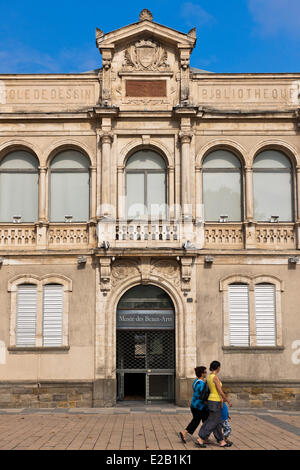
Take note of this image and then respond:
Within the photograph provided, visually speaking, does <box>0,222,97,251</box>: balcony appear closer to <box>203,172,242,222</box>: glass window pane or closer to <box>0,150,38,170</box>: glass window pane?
<box>0,150,38,170</box>: glass window pane

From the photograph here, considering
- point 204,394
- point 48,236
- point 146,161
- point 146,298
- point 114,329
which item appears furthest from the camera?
point 146,161

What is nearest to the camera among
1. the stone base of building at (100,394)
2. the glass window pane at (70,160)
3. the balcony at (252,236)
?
the stone base of building at (100,394)

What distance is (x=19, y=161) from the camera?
2134 centimetres

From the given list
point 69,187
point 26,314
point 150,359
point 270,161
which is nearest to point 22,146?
point 69,187

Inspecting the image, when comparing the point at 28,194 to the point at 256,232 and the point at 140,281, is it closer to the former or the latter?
the point at 140,281

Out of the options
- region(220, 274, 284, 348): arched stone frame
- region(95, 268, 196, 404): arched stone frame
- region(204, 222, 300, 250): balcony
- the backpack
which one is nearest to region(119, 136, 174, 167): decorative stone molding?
region(204, 222, 300, 250): balcony

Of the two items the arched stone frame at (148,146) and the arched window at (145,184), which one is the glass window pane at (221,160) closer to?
the arched stone frame at (148,146)

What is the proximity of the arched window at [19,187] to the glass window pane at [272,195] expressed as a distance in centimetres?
785

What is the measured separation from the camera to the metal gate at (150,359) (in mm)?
20031

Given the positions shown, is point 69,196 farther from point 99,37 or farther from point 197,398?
point 197,398

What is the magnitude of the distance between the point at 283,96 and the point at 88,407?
12653 millimetres

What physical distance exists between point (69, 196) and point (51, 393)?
6745 millimetres

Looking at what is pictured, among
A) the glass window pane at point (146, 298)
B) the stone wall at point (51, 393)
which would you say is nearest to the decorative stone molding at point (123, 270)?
the glass window pane at point (146, 298)

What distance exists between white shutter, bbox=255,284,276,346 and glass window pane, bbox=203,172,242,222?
2646 millimetres
